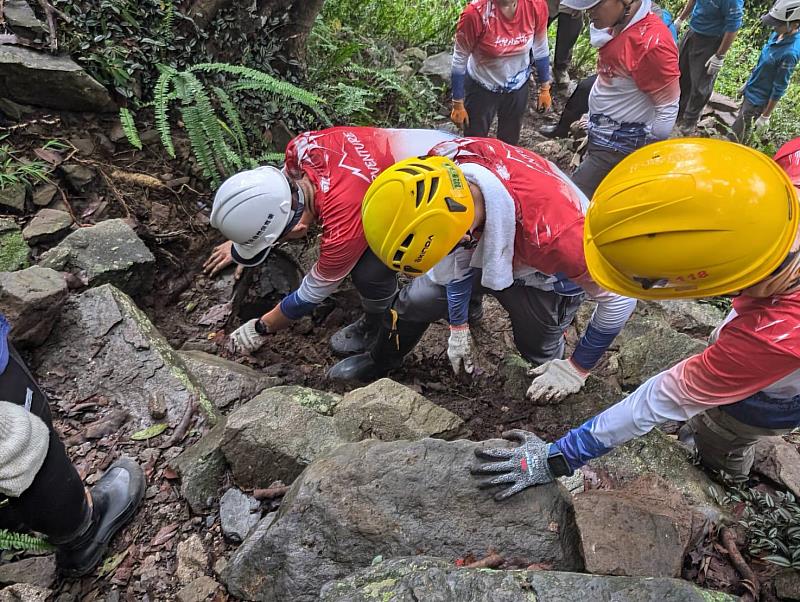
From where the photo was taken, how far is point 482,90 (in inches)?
217

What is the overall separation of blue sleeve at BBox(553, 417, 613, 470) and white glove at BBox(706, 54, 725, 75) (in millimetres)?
6460

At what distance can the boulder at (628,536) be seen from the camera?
216 centimetres

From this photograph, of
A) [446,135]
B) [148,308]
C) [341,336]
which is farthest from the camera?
[341,336]

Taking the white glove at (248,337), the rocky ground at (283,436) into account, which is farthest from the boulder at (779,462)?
the white glove at (248,337)

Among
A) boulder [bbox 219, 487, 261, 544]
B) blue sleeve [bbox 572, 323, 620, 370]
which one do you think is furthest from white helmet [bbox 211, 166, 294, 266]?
blue sleeve [bbox 572, 323, 620, 370]

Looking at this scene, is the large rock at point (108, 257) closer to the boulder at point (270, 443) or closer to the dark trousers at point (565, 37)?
the boulder at point (270, 443)

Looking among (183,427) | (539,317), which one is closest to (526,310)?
(539,317)

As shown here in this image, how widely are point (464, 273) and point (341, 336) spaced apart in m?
1.81

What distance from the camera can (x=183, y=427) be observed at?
3.19m

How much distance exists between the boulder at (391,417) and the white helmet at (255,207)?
1.37m

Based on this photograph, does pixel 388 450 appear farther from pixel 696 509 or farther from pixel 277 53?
pixel 277 53

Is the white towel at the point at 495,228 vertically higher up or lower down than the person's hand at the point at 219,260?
higher up

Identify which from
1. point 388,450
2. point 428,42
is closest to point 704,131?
point 428,42


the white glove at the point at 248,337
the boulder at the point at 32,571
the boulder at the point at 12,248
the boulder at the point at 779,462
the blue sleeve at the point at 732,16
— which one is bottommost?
the white glove at the point at 248,337
